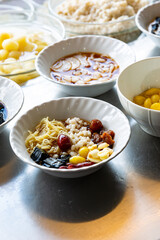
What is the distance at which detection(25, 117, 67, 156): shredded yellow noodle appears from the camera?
48.7 inches

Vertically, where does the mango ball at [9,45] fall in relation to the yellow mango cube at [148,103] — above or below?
below

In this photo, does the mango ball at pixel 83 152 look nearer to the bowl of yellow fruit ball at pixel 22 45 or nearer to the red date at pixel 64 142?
the red date at pixel 64 142

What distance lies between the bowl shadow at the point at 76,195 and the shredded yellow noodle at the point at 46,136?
10 centimetres

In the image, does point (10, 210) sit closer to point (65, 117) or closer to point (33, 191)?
point (33, 191)

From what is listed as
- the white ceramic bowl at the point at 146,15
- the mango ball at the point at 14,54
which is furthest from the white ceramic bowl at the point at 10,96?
the white ceramic bowl at the point at 146,15

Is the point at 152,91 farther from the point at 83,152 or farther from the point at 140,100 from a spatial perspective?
the point at 83,152

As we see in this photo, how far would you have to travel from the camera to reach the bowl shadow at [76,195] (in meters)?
1.11

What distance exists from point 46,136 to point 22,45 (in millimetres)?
759

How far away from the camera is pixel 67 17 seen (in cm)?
205

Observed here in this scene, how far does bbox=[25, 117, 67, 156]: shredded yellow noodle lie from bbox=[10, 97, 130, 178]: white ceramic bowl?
2 cm

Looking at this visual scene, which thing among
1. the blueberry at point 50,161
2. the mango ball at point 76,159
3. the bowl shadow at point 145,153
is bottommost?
the bowl shadow at point 145,153

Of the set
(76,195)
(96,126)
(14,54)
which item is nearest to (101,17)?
(14,54)

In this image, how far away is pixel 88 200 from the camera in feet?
3.76

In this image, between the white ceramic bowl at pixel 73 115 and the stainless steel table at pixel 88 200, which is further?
the white ceramic bowl at pixel 73 115
